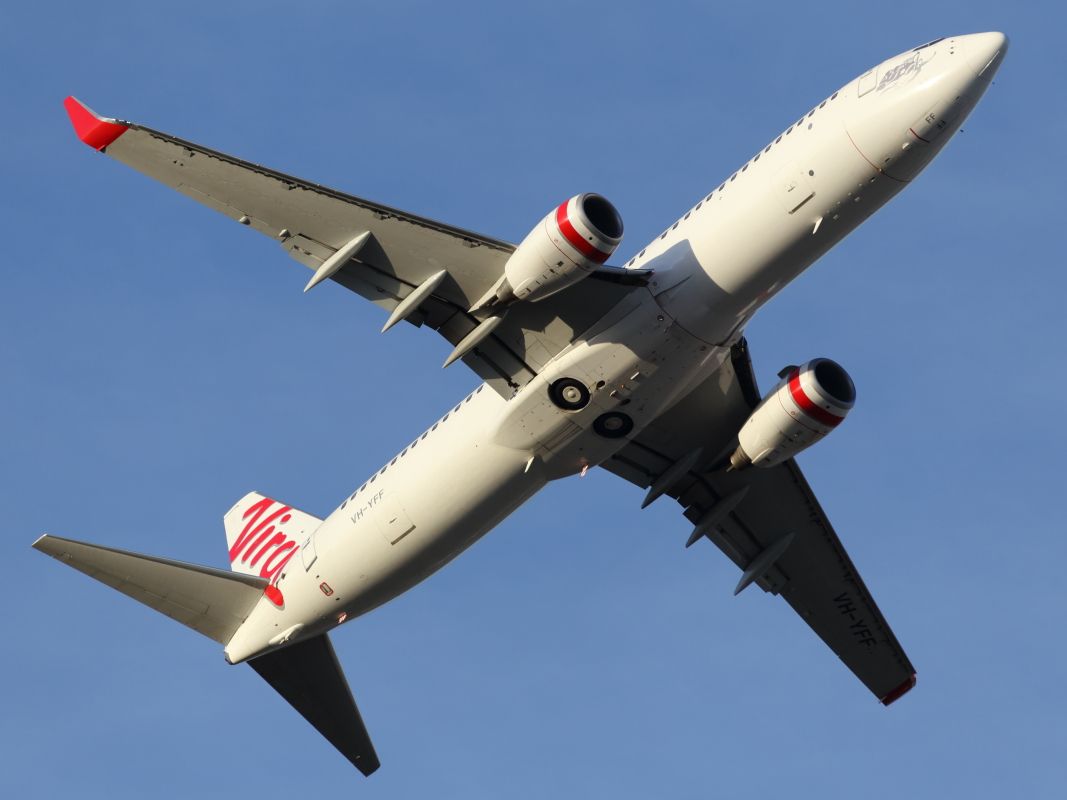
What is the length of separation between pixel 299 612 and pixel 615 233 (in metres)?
14.0

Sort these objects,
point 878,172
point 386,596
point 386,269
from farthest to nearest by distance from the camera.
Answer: point 386,596, point 386,269, point 878,172

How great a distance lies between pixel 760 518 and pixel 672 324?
11.3 metres

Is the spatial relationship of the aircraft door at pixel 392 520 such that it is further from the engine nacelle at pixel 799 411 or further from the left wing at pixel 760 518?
the engine nacelle at pixel 799 411

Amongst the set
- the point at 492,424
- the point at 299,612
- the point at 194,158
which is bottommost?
the point at 299,612

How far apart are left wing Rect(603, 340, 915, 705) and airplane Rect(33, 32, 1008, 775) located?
0.09m

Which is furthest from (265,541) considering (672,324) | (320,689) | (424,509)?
(672,324)

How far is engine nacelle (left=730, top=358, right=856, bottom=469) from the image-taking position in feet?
141

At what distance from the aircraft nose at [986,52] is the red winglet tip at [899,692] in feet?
65.8

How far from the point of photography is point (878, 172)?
38.5m

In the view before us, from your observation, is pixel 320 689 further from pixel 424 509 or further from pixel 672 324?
pixel 672 324

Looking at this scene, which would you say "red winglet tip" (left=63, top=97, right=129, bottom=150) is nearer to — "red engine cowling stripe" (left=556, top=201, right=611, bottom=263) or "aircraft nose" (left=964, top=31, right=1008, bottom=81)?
"red engine cowling stripe" (left=556, top=201, right=611, bottom=263)

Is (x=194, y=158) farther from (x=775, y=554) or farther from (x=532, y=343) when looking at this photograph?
(x=775, y=554)

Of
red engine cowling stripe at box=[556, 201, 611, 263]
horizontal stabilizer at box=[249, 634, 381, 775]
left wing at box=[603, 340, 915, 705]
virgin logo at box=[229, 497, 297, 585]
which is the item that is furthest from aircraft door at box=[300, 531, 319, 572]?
red engine cowling stripe at box=[556, 201, 611, 263]

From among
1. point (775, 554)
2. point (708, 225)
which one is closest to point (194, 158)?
point (708, 225)
